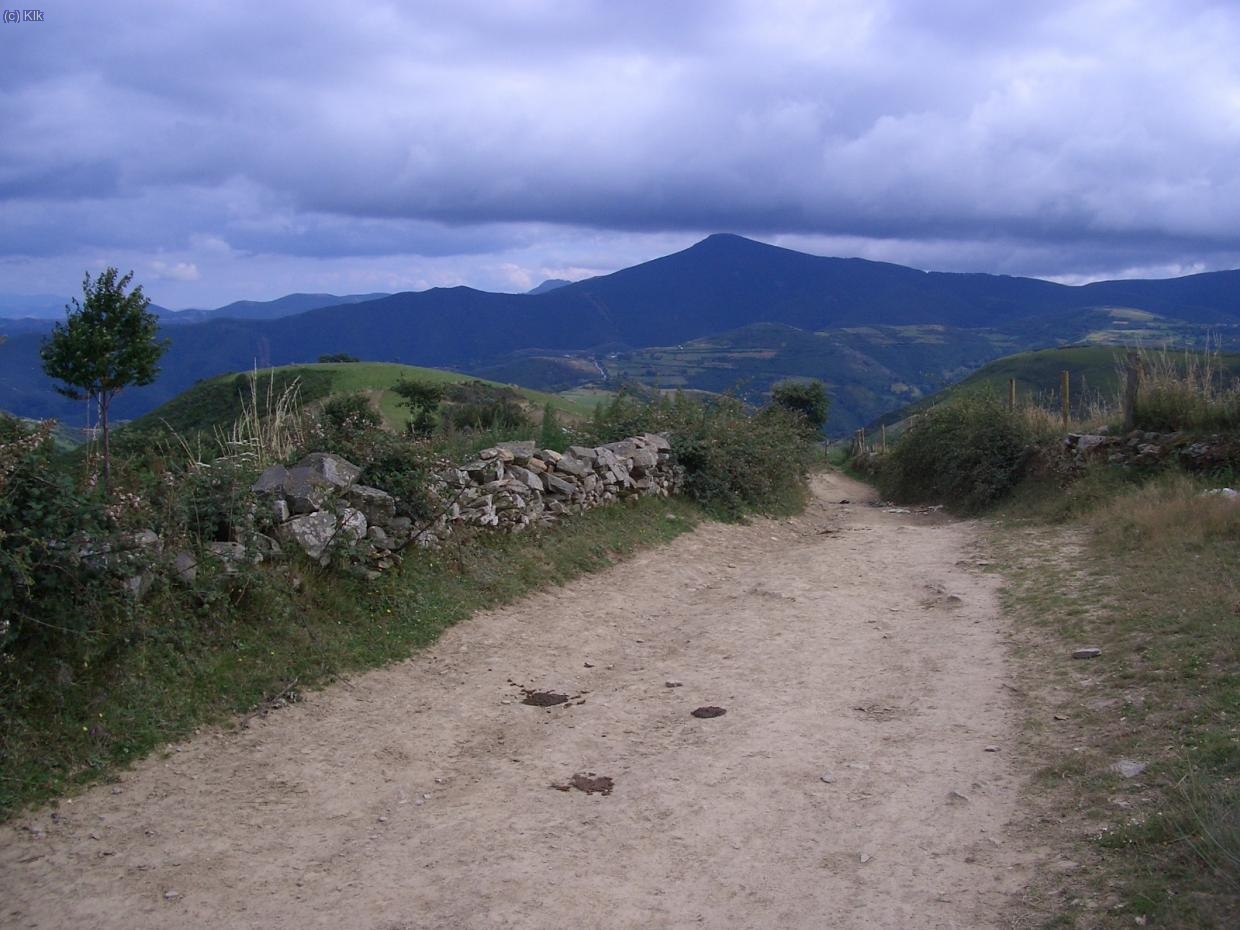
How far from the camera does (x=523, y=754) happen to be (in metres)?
5.55

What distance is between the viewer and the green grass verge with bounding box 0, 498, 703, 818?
5.01m

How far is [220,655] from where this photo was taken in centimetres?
614

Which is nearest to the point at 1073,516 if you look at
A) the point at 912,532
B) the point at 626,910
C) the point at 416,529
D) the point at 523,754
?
the point at 912,532

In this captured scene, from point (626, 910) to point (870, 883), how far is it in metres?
1.00

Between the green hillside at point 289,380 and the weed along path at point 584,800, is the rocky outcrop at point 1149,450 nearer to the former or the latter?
the weed along path at point 584,800

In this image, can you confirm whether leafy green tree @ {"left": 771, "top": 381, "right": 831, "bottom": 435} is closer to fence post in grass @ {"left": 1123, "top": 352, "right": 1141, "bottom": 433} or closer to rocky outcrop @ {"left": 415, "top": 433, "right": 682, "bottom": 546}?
fence post in grass @ {"left": 1123, "top": 352, "right": 1141, "bottom": 433}

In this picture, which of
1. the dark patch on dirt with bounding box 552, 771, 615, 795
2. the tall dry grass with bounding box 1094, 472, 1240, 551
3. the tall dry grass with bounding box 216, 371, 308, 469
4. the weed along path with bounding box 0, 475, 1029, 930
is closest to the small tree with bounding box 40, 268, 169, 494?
the tall dry grass with bounding box 216, 371, 308, 469

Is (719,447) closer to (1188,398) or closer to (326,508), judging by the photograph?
(1188,398)

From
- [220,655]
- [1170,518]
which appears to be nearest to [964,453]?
[1170,518]

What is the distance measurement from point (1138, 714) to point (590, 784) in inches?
123

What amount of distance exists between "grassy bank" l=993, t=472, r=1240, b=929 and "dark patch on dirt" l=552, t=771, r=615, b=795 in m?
2.08

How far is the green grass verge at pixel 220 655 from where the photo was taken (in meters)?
5.01

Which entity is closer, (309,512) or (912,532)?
(309,512)

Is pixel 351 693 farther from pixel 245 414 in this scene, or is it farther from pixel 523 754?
pixel 245 414
